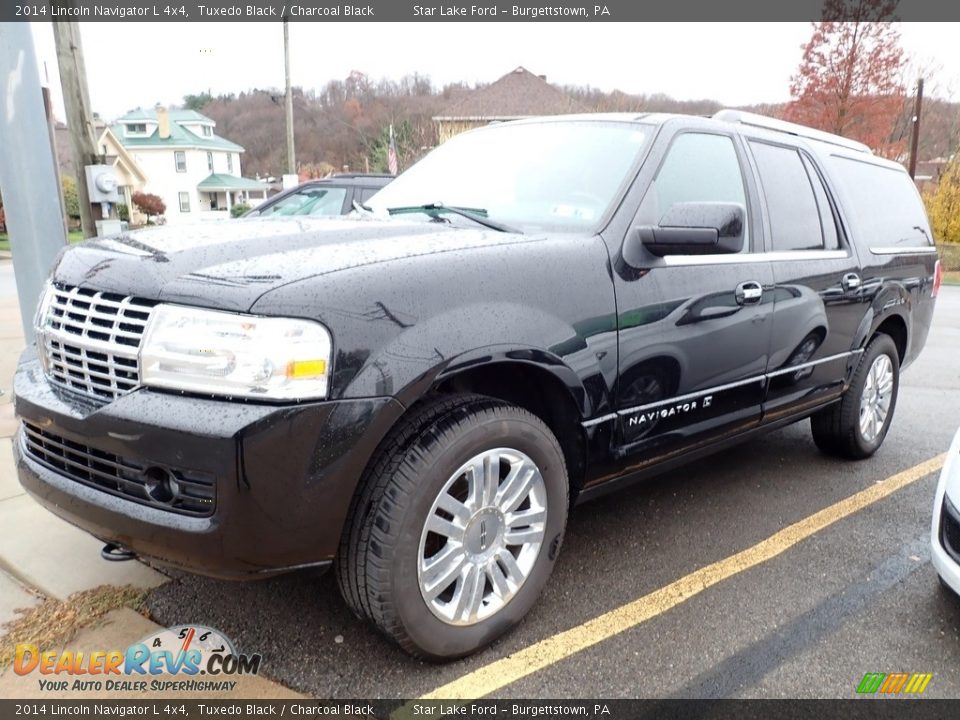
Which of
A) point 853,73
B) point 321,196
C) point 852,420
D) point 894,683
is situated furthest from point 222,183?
point 894,683

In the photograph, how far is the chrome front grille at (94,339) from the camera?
6.84ft

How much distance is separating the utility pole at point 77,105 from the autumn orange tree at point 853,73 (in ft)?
81.4

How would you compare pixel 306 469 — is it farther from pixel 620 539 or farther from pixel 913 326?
pixel 913 326

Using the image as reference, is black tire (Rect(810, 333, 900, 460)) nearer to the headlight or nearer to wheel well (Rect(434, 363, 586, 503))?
wheel well (Rect(434, 363, 586, 503))

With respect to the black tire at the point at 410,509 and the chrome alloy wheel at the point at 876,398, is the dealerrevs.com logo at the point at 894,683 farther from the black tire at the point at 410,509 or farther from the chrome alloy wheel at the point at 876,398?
the chrome alloy wheel at the point at 876,398

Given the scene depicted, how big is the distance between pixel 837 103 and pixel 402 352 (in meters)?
27.9

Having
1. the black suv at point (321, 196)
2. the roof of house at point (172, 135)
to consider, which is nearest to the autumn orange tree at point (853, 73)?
the black suv at point (321, 196)

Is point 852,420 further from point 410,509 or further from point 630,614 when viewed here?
point 410,509

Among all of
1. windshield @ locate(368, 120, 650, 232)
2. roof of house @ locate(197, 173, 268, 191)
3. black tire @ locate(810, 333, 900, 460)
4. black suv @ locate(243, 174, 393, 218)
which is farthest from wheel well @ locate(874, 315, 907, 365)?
roof of house @ locate(197, 173, 268, 191)

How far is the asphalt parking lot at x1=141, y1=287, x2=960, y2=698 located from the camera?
2404 millimetres

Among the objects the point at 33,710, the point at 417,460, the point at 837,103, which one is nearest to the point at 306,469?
the point at 417,460

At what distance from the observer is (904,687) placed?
2438mm

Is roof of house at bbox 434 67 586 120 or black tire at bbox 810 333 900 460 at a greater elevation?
roof of house at bbox 434 67 586 120

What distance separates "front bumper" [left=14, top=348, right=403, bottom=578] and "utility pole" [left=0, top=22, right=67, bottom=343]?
2827 mm
